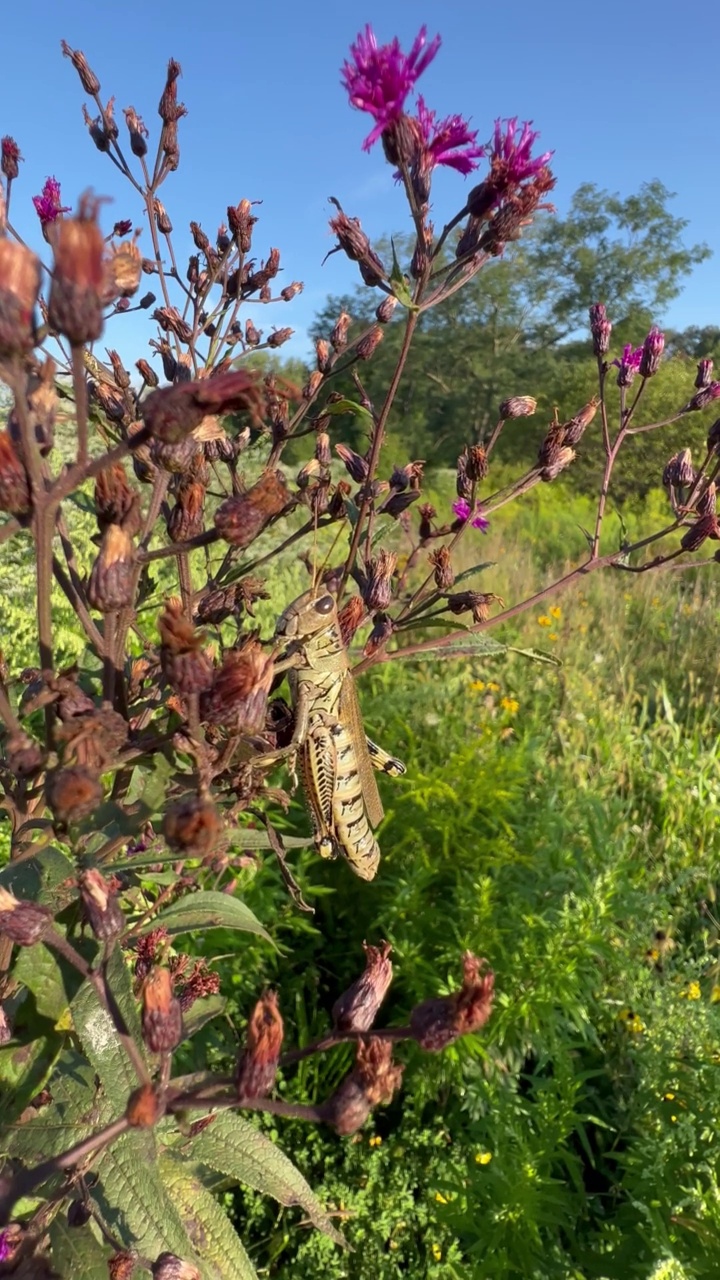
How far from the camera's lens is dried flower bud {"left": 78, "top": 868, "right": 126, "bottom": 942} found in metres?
0.73

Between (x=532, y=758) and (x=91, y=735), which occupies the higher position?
(x=91, y=735)

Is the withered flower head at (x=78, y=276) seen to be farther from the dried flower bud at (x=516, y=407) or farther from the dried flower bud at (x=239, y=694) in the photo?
the dried flower bud at (x=516, y=407)

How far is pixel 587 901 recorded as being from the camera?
8.03 ft

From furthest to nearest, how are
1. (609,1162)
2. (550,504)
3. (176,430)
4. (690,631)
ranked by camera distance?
(550,504) → (690,631) → (609,1162) → (176,430)

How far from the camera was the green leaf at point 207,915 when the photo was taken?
877 millimetres

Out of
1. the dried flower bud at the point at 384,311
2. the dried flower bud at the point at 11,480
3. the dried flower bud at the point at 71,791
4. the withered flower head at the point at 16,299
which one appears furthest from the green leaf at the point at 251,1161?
the dried flower bud at the point at 384,311

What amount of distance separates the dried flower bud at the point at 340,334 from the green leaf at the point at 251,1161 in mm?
1264

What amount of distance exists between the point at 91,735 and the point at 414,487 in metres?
0.90

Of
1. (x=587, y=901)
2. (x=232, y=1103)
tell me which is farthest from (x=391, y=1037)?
(x=587, y=901)

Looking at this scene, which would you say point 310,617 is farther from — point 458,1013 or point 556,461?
point 458,1013

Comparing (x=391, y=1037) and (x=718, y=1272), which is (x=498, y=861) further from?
(x=391, y=1037)

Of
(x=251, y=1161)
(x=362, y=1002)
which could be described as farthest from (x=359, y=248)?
(x=251, y=1161)

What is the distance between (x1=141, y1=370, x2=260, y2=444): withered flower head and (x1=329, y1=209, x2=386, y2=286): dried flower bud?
72 cm

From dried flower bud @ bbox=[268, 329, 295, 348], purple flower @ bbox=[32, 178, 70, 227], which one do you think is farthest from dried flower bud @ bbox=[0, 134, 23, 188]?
dried flower bud @ bbox=[268, 329, 295, 348]
